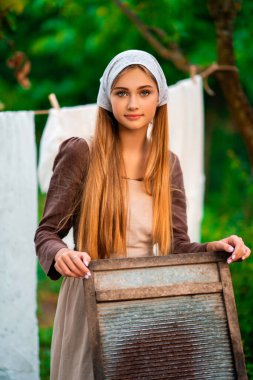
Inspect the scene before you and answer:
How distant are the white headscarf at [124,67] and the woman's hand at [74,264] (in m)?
0.69

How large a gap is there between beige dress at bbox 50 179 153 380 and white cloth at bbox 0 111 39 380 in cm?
133

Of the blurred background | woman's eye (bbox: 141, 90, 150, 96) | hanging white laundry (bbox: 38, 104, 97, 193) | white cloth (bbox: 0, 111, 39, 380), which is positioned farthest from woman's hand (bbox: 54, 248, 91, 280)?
the blurred background

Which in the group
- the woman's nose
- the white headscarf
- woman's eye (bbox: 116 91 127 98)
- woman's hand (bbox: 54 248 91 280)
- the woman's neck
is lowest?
woman's hand (bbox: 54 248 91 280)

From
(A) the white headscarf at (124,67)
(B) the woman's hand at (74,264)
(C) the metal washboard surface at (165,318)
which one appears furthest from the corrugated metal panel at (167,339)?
(A) the white headscarf at (124,67)

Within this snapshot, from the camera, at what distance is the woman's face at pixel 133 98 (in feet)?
9.71

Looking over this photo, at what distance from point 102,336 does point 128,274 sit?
0.77 ft

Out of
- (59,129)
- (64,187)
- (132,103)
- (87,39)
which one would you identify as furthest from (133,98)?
(87,39)

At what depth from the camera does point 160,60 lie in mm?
11422

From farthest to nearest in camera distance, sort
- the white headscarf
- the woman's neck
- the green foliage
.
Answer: the green foliage < the woman's neck < the white headscarf

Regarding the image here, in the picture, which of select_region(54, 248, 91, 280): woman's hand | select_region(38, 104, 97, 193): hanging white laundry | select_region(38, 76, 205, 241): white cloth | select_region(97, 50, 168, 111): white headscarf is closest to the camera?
select_region(54, 248, 91, 280): woman's hand

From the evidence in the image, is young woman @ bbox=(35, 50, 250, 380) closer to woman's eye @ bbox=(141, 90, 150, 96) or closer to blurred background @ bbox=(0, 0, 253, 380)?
woman's eye @ bbox=(141, 90, 150, 96)

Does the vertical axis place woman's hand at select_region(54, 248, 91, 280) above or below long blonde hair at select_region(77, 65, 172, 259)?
below

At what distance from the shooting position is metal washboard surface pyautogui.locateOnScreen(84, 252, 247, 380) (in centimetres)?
266

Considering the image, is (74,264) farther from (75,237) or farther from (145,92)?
(145,92)
